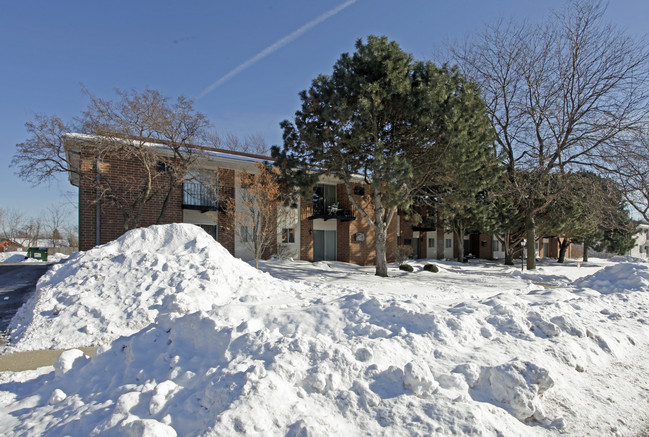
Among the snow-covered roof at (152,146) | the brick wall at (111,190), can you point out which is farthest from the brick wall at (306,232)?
the brick wall at (111,190)

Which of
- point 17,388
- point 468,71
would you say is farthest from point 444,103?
point 17,388

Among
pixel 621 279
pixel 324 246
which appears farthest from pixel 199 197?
pixel 621 279

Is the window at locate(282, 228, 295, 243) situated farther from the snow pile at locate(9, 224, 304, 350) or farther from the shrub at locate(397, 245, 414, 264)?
the snow pile at locate(9, 224, 304, 350)

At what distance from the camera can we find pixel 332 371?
3652 mm

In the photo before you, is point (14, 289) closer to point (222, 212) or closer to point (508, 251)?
point (222, 212)

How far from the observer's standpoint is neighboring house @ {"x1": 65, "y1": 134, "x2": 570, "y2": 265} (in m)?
15.5

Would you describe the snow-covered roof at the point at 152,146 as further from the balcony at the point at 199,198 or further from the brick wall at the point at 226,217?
the balcony at the point at 199,198

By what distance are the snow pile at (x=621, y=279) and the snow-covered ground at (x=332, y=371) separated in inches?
123

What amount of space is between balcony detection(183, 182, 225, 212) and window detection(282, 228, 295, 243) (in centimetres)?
392

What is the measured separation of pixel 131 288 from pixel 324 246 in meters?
15.7

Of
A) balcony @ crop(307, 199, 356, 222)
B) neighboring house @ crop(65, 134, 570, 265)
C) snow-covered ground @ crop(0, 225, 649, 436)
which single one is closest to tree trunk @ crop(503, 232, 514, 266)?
neighboring house @ crop(65, 134, 570, 265)

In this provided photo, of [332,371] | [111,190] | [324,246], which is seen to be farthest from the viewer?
[324,246]

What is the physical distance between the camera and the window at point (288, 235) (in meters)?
20.9

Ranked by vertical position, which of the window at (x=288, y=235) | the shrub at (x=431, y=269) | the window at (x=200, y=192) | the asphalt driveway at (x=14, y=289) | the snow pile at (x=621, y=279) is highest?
the window at (x=200, y=192)
